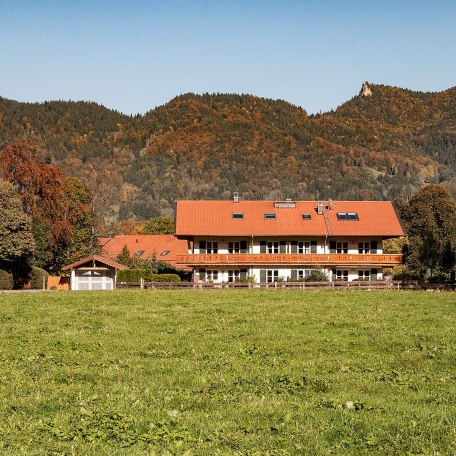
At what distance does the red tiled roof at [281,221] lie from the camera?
6262cm

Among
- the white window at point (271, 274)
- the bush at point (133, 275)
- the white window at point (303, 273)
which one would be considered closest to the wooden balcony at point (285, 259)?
the white window at point (303, 273)

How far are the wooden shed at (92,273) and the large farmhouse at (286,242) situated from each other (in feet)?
21.9

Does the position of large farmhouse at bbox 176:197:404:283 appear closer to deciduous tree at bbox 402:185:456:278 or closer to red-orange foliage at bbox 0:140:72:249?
deciduous tree at bbox 402:185:456:278

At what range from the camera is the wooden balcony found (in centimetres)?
6116

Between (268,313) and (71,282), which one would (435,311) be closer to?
Result: (268,313)

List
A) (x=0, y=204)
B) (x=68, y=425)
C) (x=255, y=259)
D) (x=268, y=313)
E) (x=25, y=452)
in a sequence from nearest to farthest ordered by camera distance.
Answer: (x=25, y=452) < (x=68, y=425) < (x=268, y=313) < (x=0, y=204) < (x=255, y=259)

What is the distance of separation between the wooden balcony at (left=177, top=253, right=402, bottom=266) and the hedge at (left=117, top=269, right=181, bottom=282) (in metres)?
3.11

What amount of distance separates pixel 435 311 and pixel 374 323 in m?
6.02

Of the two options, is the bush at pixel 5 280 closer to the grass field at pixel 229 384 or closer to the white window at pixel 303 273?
the white window at pixel 303 273

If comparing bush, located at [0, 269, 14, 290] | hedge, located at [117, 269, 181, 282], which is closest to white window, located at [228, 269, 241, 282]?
hedge, located at [117, 269, 181, 282]

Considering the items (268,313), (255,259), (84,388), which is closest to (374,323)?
(268,313)

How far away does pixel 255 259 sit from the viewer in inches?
2432

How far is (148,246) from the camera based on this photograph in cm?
8775

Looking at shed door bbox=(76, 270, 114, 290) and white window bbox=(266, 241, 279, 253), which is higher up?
white window bbox=(266, 241, 279, 253)
